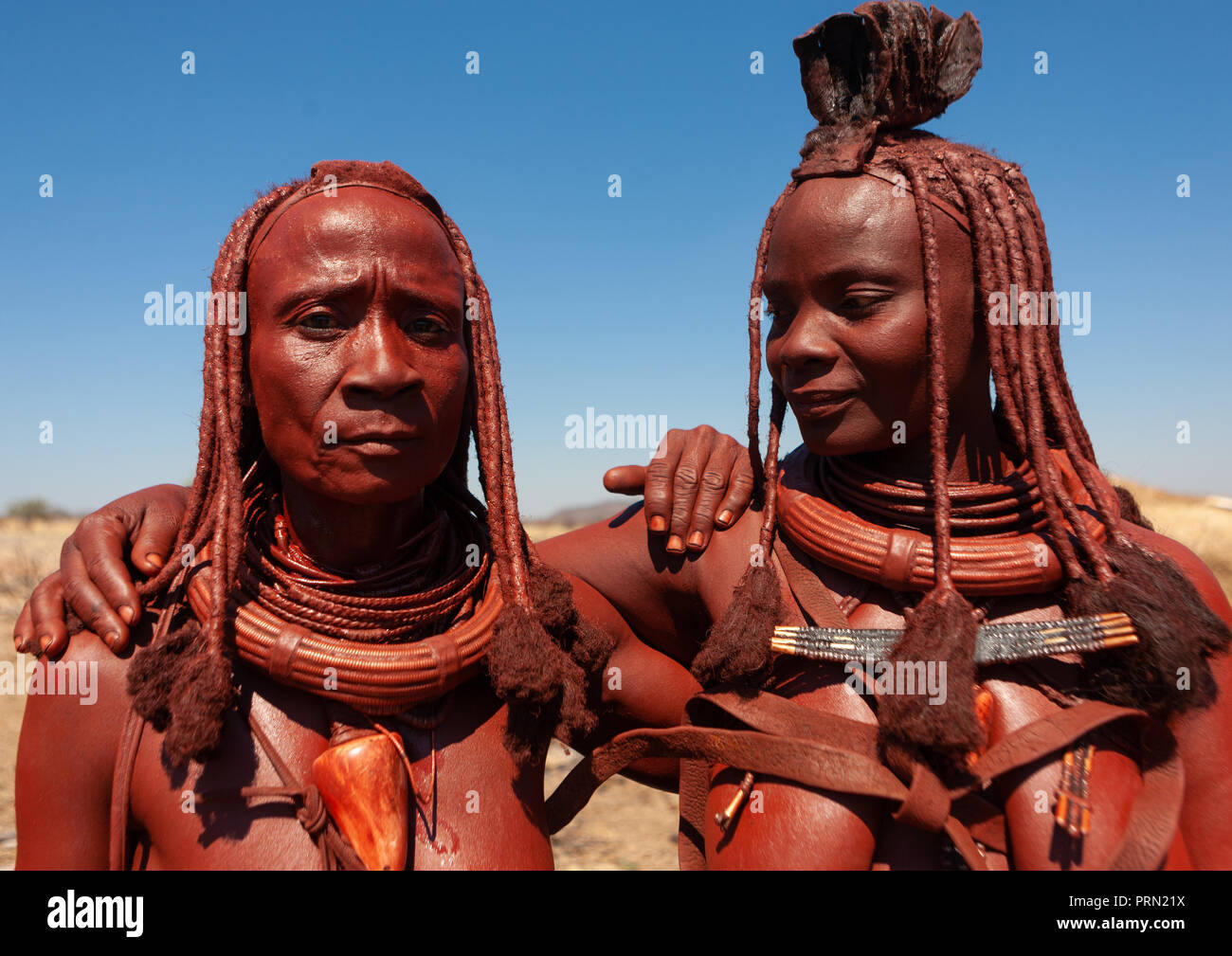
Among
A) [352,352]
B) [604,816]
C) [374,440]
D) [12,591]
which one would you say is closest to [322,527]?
[374,440]

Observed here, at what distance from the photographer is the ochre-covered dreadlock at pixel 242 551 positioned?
2.11 m

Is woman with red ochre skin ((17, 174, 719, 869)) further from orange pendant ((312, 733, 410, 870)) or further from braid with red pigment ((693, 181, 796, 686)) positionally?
braid with red pigment ((693, 181, 796, 686))

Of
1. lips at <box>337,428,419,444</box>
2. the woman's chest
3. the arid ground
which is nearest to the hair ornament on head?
lips at <box>337,428,419,444</box>

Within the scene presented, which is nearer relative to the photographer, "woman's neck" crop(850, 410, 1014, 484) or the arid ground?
"woman's neck" crop(850, 410, 1014, 484)

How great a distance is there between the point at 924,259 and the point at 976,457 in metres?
0.61

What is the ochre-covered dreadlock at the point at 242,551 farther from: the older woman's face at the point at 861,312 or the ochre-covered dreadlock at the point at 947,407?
the older woman's face at the point at 861,312

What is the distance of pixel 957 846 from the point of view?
2.04 meters

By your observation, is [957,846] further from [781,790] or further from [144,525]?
[144,525]

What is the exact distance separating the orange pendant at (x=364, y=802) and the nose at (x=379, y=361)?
89 centimetres

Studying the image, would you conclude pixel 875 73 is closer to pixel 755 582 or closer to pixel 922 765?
pixel 755 582

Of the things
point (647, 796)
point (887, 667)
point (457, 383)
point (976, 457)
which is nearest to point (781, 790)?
point (887, 667)

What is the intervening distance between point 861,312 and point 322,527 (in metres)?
1.56

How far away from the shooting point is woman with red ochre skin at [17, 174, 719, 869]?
7.12 ft

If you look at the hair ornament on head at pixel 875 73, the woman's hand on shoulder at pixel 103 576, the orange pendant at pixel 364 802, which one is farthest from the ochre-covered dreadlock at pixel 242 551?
the hair ornament on head at pixel 875 73
